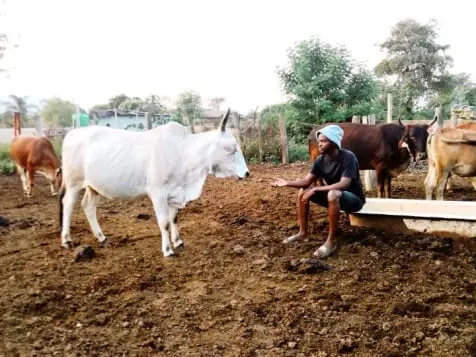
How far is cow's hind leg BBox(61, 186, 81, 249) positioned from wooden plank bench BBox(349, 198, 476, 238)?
3371 mm

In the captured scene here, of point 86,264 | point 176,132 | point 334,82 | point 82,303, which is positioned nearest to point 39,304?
point 82,303

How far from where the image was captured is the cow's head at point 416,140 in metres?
7.56

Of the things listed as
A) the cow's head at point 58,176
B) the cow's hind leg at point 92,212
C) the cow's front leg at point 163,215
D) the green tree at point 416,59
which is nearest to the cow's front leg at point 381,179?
the cow's front leg at point 163,215

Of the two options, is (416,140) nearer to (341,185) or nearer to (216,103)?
(341,185)

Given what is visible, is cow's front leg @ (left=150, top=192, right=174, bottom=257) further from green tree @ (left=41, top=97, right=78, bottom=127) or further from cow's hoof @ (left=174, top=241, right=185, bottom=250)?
green tree @ (left=41, top=97, right=78, bottom=127)

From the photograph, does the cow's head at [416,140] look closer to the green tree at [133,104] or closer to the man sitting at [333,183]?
the man sitting at [333,183]

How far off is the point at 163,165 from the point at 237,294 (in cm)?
170

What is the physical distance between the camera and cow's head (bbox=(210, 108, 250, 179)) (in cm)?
528

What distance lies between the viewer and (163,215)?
202 inches

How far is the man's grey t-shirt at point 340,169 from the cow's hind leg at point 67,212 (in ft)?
9.26

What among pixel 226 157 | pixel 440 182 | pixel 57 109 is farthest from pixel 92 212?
pixel 57 109

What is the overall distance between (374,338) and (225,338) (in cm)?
103

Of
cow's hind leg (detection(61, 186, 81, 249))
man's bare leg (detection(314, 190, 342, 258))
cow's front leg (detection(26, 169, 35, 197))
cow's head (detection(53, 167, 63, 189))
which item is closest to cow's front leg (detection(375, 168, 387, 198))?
man's bare leg (detection(314, 190, 342, 258))

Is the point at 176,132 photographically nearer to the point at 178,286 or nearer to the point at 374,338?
the point at 178,286
